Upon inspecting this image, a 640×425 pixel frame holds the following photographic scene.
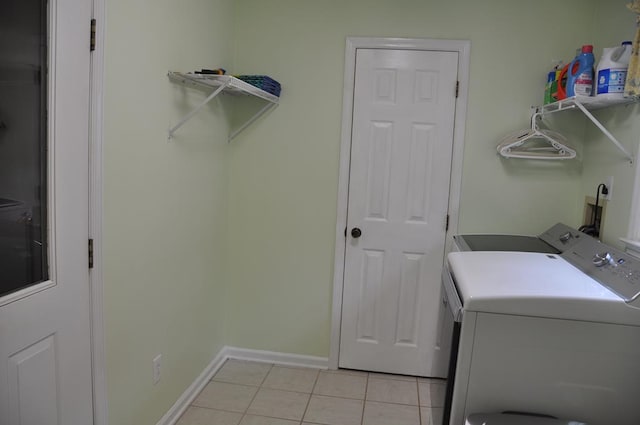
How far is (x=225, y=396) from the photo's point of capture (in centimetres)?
264

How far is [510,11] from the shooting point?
2.65m

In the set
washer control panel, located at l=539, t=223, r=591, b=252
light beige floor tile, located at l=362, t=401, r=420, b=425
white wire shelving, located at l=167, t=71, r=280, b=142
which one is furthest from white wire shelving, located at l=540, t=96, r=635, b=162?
light beige floor tile, located at l=362, t=401, r=420, b=425

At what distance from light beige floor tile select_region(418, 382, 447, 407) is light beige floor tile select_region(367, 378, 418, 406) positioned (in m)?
0.03

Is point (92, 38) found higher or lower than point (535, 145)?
higher

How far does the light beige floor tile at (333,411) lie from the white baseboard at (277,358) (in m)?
0.35

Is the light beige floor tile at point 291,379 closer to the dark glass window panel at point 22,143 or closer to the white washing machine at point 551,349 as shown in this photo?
the white washing machine at point 551,349

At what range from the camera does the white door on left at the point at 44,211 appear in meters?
1.33

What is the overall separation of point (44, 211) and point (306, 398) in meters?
1.76

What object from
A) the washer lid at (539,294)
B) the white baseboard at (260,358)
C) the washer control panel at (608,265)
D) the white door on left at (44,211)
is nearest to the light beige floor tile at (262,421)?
the white baseboard at (260,358)

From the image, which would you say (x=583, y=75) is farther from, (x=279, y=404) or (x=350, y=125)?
(x=279, y=404)

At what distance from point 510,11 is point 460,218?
3.87ft

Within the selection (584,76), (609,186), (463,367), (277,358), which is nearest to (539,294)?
(463,367)

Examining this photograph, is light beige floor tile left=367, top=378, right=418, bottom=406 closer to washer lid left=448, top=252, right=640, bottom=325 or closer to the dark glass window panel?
washer lid left=448, top=252, right=640, bottom=325

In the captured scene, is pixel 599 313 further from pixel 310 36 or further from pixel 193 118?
pixel 310 36
